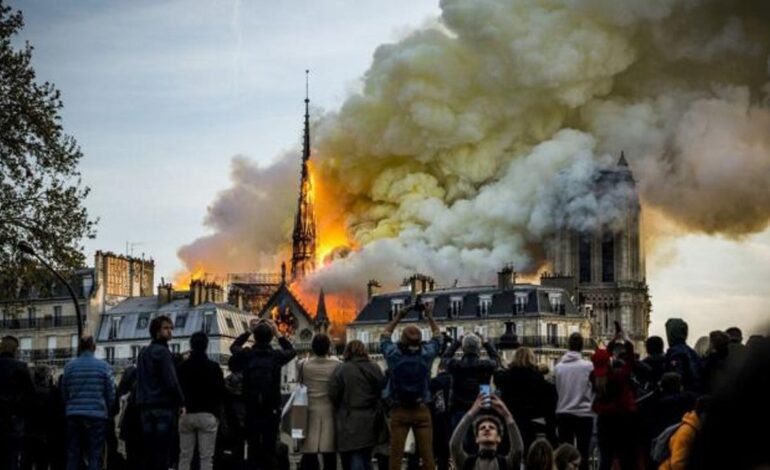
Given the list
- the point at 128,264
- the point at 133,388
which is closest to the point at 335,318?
the point at 128,264

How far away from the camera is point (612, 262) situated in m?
106

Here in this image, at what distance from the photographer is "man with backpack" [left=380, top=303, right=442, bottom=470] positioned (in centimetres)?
1590

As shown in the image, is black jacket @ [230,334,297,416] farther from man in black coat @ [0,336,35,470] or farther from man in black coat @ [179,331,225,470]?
man in black coat @ [0,336,35,470]

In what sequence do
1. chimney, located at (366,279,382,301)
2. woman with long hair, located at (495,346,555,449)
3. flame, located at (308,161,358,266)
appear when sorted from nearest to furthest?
woman with long hair, located at (495,346,555,449), chimney, located at (366,279,382,301), flame, located at (308,161,358,266)

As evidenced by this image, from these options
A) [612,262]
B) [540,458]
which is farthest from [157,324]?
[612,262]

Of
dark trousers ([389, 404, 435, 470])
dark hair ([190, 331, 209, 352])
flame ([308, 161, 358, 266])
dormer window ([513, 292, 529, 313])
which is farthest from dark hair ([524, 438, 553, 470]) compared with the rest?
flame ([308, 161, 358, 266])

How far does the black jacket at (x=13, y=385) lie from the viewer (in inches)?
711

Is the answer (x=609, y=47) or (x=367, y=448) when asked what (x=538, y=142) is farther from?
(x=367, y=448)

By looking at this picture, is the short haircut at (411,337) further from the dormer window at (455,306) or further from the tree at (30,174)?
the dormer window at (455,306)

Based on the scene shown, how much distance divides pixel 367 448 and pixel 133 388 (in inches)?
153

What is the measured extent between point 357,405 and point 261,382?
6.47 feet

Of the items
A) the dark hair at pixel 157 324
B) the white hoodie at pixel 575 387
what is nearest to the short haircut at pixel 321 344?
the dark hair at pixel 157 324

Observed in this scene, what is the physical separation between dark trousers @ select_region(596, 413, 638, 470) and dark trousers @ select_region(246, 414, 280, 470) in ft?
13.9

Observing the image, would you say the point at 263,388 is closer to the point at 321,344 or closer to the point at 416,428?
the point at 321,344
